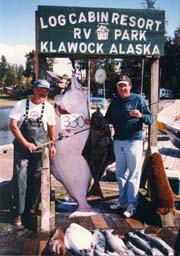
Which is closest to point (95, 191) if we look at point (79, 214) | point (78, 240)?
point (79, 214)

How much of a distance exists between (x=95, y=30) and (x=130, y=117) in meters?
0.96

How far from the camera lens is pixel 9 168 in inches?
300

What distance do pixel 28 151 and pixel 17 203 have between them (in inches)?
20.4

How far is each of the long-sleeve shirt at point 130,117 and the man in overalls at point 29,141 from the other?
2.30ft

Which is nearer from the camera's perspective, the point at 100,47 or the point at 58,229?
the point at 58,229

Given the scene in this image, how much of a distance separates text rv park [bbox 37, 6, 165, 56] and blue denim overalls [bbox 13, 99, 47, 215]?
0.74 m

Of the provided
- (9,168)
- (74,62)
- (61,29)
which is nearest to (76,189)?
(74,62)

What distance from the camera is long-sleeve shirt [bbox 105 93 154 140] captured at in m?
3.99

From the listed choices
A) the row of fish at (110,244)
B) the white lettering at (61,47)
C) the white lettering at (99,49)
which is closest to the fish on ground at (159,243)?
the row of fish at (110,244)

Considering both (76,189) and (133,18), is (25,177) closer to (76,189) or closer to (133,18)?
(76,189)

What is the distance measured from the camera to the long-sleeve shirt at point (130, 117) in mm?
3988

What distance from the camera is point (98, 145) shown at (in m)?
4.38

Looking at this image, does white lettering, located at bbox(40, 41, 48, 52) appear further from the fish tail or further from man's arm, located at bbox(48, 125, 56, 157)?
the fish tail

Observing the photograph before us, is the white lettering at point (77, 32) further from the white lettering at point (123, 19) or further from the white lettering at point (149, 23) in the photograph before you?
the white lettering at point (149, 23)
